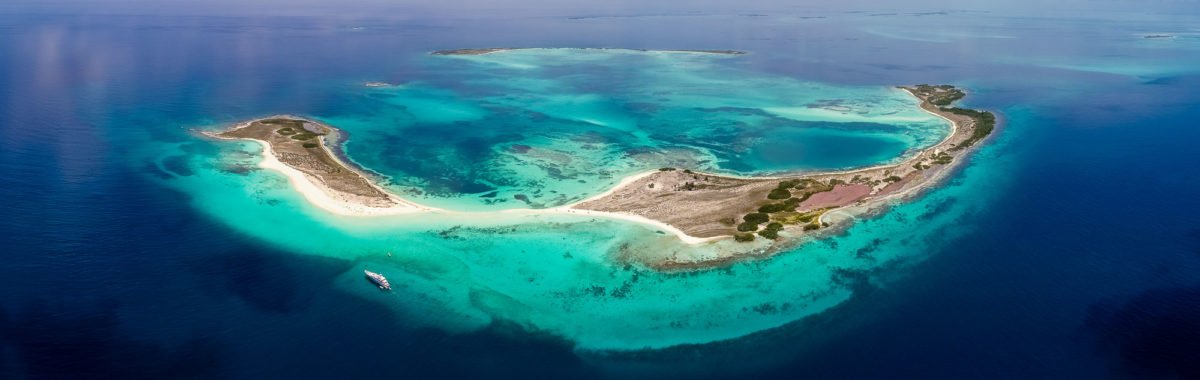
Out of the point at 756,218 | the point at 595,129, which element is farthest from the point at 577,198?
the point at 595,129

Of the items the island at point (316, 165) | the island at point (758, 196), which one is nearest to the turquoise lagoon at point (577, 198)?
the island at point (316, 165)

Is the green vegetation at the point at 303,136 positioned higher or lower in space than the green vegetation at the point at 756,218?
higher

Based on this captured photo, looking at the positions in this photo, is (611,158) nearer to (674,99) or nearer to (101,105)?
(674,99)

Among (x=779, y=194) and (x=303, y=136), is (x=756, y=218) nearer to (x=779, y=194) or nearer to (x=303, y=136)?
(x=779, y=194)

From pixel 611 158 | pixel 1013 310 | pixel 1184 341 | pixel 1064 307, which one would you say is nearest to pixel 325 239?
pixel 611 158

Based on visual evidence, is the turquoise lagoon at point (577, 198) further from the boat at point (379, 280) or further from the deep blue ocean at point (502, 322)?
the deep blue ocean at point (502, 322)

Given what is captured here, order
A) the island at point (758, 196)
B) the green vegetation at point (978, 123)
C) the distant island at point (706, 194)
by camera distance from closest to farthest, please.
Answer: the distant island at point (706, 194)
the island at point (758, 196)
the green vegetation at point (978, 123)
